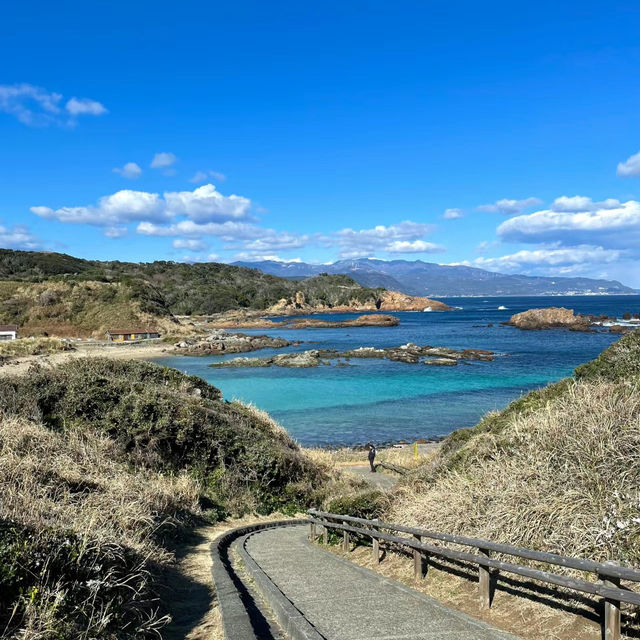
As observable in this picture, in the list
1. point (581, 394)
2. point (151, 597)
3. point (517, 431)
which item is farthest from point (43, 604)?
point (581, 394)

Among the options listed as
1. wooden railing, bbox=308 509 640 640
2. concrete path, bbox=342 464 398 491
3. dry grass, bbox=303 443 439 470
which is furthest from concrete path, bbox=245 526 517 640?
dry grass, bbox=303 443 439 470

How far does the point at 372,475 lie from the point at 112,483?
38.6 ft

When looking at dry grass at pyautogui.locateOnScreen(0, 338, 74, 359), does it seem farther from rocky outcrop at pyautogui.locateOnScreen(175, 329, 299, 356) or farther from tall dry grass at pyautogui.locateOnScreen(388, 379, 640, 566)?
tall dry grass at pyautogui.locateOnScreen(388, 379, 640, 566)

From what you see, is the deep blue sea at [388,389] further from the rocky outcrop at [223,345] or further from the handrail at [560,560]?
the handrail at [560,560]

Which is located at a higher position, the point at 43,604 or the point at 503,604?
the point at 43,604

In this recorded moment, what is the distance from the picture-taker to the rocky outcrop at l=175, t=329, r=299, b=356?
64.6m

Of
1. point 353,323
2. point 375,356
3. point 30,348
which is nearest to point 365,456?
point 375,356

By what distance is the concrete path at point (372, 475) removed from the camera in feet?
57.0

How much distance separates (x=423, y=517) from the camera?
811 centimetres

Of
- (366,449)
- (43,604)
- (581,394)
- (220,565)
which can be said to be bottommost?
(366,449)

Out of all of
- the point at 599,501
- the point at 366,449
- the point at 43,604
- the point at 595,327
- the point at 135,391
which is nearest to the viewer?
the point at 43,604

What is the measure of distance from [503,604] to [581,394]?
437 cm

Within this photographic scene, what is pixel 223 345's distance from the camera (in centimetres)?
6850

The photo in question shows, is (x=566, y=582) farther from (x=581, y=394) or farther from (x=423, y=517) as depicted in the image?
(x=581, y=394)
